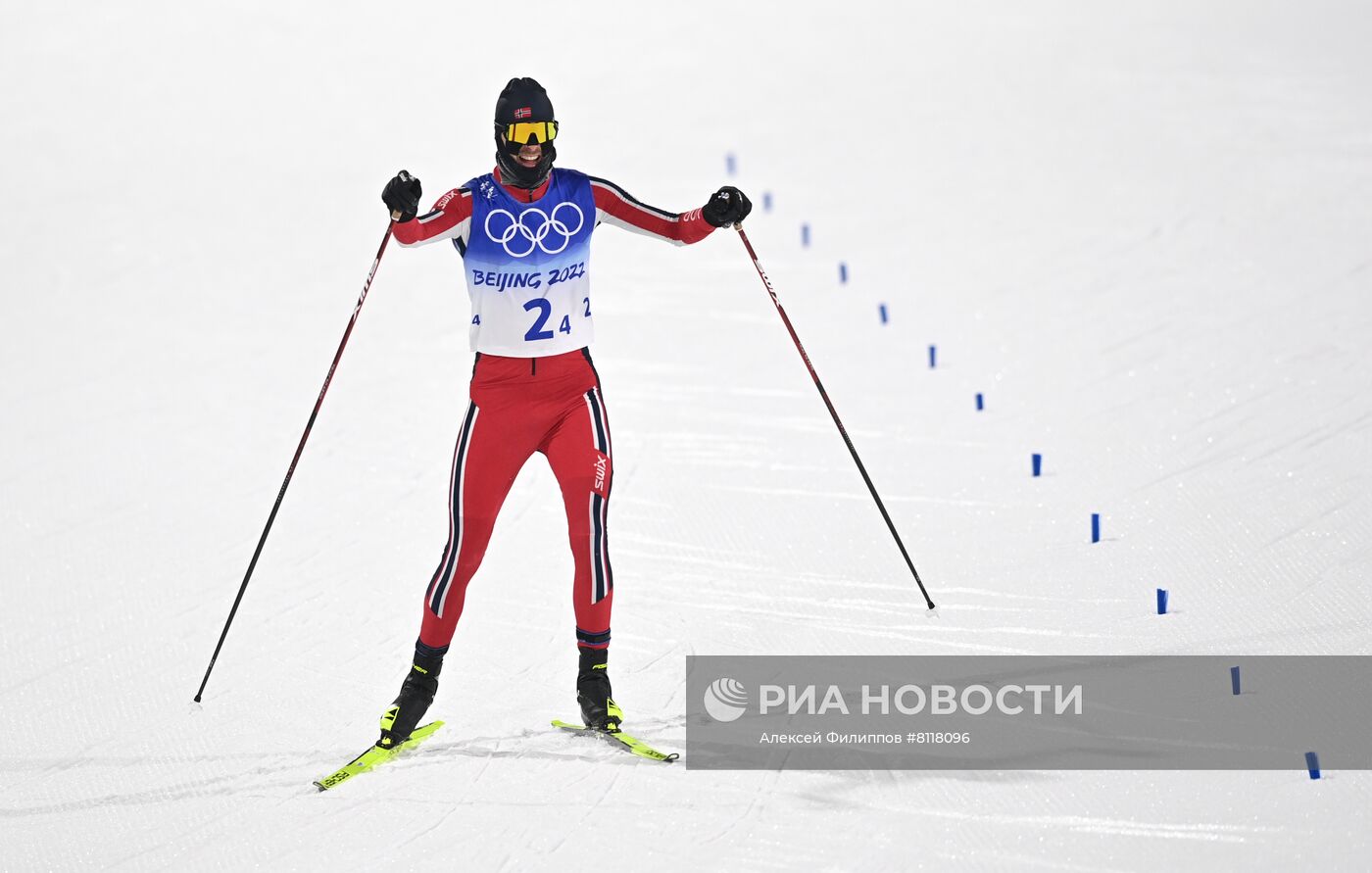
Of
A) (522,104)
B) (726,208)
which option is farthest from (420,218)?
(726,208)

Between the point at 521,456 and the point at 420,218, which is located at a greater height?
the point at 420,218

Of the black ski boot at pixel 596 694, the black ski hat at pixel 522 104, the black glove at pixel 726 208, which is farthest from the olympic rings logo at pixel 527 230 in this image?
the black ski boot at pixel 596 694

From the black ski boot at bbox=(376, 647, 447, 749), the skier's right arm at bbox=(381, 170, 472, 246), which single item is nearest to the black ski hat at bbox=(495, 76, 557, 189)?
the skier's right arm at bbox=(381, 170, 472, 246)

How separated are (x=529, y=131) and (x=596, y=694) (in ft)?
5.38

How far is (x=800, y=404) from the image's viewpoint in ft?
24.6

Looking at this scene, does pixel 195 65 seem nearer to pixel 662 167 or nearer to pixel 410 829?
pixel 662 167

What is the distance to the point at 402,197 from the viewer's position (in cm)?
431

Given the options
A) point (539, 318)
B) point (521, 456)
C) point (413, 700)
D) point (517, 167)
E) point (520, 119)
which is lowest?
point (413, 700)

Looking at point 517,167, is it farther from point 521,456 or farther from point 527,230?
point 521,456

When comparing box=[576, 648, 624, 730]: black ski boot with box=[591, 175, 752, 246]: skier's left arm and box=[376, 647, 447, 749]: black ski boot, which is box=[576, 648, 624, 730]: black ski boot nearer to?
box=[376, 647, 447, 749]: black ski boot

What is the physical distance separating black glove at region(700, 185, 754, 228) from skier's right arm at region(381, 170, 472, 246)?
0.69m

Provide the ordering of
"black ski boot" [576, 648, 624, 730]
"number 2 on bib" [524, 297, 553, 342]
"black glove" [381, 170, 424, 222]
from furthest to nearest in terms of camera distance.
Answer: "black ski boot" [576, 648, 624, 730] < "number 2 on bib" [524, 297, 553, 342] < "black glove" [381, 170, 424, 222]

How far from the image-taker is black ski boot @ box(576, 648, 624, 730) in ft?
15.4

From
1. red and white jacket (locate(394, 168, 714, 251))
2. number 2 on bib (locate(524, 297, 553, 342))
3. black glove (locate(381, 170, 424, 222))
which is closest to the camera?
black glove (locate(381, 170, 424, 222))
